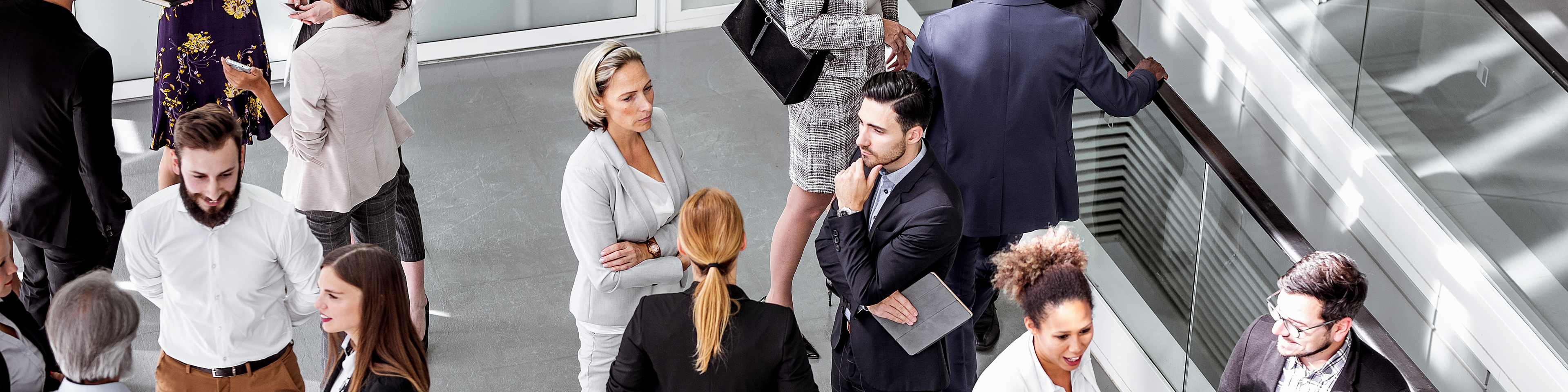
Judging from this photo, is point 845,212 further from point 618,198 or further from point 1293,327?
point 1293,327

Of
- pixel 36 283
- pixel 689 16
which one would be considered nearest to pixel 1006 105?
pixel 36 283

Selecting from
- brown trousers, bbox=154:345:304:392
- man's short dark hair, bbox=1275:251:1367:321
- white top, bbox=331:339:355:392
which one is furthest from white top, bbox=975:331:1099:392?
brown trousers, bbox=154:345:304:392

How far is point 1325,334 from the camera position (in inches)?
124

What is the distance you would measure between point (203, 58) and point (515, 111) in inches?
106

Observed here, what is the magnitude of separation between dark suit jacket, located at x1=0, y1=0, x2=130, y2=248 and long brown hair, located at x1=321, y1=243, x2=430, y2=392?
1.41 m

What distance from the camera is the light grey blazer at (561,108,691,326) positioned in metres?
3.67

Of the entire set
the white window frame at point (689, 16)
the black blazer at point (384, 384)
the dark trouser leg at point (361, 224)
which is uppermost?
the black blazer at point (384, 384)

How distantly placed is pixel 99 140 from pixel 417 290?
1.24m

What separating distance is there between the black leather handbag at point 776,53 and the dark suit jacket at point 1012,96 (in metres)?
0.39

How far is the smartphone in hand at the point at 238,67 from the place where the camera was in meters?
4.10

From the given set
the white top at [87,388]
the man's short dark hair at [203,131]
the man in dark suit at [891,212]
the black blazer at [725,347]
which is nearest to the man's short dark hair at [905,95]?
the man in dark suit at [891,212]

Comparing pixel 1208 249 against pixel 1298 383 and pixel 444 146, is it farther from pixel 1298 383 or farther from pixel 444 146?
pixel 444 146

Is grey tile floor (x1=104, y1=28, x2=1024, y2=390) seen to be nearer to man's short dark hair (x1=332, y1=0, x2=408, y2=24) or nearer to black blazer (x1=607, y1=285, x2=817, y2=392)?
black blazer (x1=607, y1=285, x2=817, y2=392)

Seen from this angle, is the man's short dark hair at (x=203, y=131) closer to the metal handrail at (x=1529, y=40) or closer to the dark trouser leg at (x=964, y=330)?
the dark trouser leg at (x=964, y=330)
